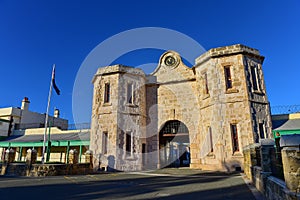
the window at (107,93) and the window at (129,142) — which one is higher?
the window at (107,93)

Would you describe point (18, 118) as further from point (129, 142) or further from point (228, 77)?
point (228, 77)

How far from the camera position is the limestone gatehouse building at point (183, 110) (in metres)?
13.6

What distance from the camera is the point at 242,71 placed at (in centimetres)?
1421

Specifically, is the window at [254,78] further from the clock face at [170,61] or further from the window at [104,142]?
the window at [104,142]

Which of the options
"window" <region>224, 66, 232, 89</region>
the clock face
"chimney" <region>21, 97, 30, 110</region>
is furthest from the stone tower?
"chimney" <region>21, 97, 30, 110</region>

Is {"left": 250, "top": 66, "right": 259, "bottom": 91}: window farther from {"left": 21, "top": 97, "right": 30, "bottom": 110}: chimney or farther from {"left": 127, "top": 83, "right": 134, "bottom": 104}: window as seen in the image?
{"left": 21, "top": 97, "right": 30, "bottom": 110}: chimney

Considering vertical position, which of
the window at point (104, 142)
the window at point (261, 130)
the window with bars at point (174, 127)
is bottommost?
the window at point (104, 142)

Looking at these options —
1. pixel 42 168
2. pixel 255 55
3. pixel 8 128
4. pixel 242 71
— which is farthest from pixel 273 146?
pixel 8 128

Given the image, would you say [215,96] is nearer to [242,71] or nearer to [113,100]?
[242,71]

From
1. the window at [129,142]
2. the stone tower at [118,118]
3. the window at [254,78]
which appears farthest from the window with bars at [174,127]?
the window at [254,78]

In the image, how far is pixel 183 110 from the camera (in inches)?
664

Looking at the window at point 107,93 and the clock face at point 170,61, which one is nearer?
the window at point 107,93

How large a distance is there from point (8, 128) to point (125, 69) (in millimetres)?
19697

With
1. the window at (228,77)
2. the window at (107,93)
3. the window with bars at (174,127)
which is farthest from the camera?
the window with bars at (174,127)
